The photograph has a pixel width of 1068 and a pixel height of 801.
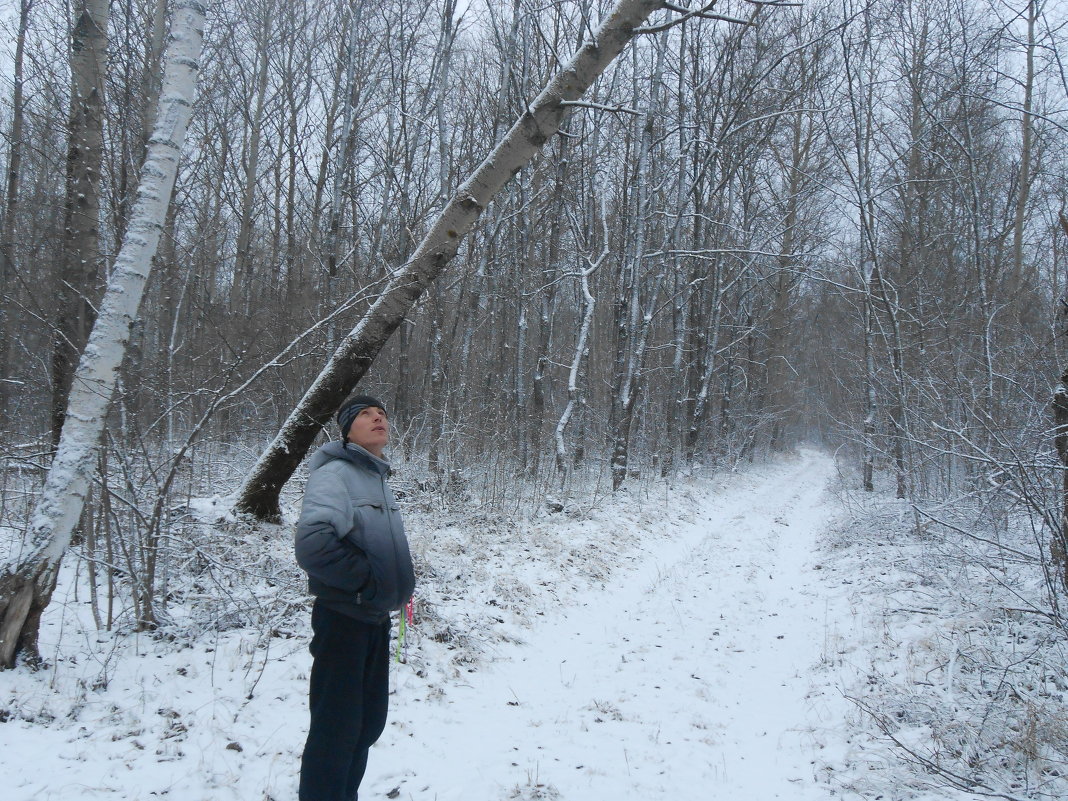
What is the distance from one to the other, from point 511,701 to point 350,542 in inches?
91.3

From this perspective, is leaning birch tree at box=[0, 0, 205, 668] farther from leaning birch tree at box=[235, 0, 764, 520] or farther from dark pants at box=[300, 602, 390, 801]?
leaning birch tree at box=[235, 0, 764, 520]

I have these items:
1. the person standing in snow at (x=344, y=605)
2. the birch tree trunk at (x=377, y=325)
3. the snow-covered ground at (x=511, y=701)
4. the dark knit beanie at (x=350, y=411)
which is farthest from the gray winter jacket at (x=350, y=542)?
the birch tree trunk at (x=377, y=325)

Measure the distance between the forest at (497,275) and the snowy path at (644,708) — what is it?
1.55 metres

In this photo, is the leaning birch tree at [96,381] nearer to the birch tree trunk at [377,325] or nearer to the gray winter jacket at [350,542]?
the gray winter jacket at [350,542]

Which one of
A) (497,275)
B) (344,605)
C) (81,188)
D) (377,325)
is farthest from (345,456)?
(497,275)

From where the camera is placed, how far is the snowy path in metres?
3.27

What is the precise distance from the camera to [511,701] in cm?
416

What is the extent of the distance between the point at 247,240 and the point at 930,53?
52.7ft

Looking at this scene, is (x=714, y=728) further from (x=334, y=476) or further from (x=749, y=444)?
(x=749, y=444)

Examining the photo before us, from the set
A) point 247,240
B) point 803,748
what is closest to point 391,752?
point 803,748

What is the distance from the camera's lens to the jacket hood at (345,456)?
2641 millimetres

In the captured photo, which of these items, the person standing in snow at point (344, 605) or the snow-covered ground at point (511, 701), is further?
the snow-covered ground at point (511, 701)

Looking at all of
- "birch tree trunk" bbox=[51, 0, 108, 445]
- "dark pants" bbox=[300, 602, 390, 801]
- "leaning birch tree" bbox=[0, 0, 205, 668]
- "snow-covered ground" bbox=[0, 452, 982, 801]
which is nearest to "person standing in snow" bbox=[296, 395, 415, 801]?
"dark pants" bbox=[300, 602, 390, 801]

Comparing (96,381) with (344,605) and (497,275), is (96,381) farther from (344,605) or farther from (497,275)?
(497,275)
